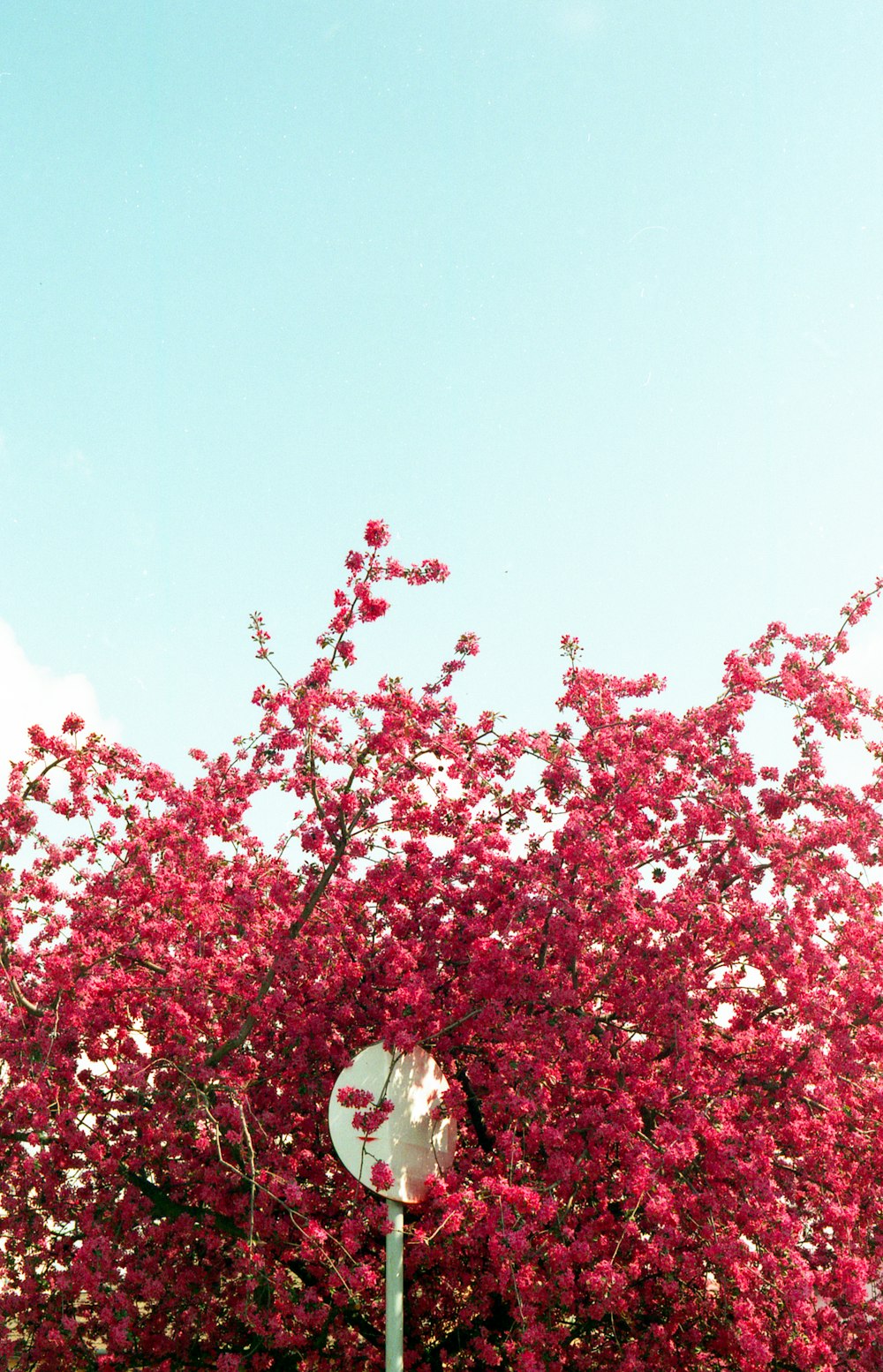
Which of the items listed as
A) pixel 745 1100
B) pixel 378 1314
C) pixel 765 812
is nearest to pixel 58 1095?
pixel 378 1314

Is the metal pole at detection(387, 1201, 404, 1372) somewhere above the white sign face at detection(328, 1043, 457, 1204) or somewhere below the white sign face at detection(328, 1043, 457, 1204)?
below

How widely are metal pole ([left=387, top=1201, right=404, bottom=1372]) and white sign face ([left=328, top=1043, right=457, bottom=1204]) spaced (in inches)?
4.4

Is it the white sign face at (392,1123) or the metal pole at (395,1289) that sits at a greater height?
the white sign face at (392,1123)

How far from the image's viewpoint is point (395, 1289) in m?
6.39

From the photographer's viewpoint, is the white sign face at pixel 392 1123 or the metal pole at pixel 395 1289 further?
the white sign face at pixel 392 1123

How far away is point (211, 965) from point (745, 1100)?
3.85m

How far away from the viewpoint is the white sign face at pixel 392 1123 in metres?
6.70

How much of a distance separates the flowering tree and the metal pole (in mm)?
346

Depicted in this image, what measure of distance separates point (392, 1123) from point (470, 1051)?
57.0 inches

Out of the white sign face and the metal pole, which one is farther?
the white sign face

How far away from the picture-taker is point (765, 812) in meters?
8.79

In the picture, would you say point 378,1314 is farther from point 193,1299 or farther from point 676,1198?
point 676,1198

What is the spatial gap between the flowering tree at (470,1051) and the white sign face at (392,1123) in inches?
5.3

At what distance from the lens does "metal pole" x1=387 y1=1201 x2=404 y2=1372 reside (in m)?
6.29
